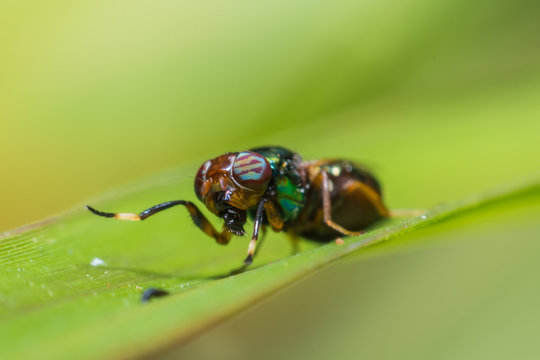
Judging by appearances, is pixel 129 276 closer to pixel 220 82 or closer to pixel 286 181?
pixel 286 181

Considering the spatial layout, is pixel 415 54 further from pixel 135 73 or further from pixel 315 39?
pixel 135 73

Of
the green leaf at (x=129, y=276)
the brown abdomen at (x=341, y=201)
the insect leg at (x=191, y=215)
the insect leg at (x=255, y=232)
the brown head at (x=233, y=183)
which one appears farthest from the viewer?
the brown abdomen at (x=341, y=201)

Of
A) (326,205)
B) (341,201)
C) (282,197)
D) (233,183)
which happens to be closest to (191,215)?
(233,183)

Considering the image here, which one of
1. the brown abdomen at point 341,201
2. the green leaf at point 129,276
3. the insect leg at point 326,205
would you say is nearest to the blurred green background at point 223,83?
the brown abdomen at point 341,201

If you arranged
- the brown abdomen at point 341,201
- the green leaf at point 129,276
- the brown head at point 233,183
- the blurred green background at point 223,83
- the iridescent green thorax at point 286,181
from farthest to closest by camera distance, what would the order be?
1. the blurred green background at point 223,83
2. the brown abdomen at point 341,201
3. the iridescent green thorax at point 286,181
4. the brown head at point 233,183
5. the green leaf at point 129,276

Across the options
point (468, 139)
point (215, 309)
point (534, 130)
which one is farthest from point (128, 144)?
point (215, 309)

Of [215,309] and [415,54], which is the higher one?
[415,54]

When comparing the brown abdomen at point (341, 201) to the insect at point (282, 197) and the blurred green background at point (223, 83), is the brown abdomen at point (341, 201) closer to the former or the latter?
the insect at point (282, 197)
